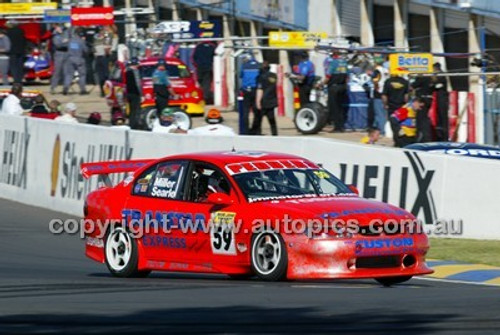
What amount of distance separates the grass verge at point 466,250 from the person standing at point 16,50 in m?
20.0

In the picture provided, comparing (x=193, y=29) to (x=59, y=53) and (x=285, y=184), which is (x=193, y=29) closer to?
(x=59, y=53)

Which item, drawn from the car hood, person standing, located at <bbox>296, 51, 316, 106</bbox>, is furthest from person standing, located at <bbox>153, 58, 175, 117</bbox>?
the car hood

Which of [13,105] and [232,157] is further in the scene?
[13,105]

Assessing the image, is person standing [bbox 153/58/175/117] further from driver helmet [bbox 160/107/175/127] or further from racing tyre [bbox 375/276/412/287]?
racing tyre [bbox 375/276/412/287]

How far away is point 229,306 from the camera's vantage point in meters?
10.1

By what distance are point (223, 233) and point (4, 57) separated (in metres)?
26.4

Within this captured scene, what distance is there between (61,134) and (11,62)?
47.2 ft

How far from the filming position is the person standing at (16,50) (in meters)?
35.2

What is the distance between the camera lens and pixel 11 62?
3600 centimetres

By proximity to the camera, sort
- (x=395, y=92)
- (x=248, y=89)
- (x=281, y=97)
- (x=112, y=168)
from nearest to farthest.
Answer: (x=112, y=168) → (x=395, y=92) → (x=248, y=89) → (x=281, y=97)

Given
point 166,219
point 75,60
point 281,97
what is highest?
point 75,60

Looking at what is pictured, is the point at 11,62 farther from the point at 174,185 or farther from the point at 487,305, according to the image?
the point at 487,305

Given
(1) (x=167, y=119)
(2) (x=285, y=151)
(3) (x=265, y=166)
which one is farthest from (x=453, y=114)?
(3) (x=265, y=166)

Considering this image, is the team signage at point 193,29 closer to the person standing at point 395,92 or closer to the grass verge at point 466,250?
the person standing at point 395,92
